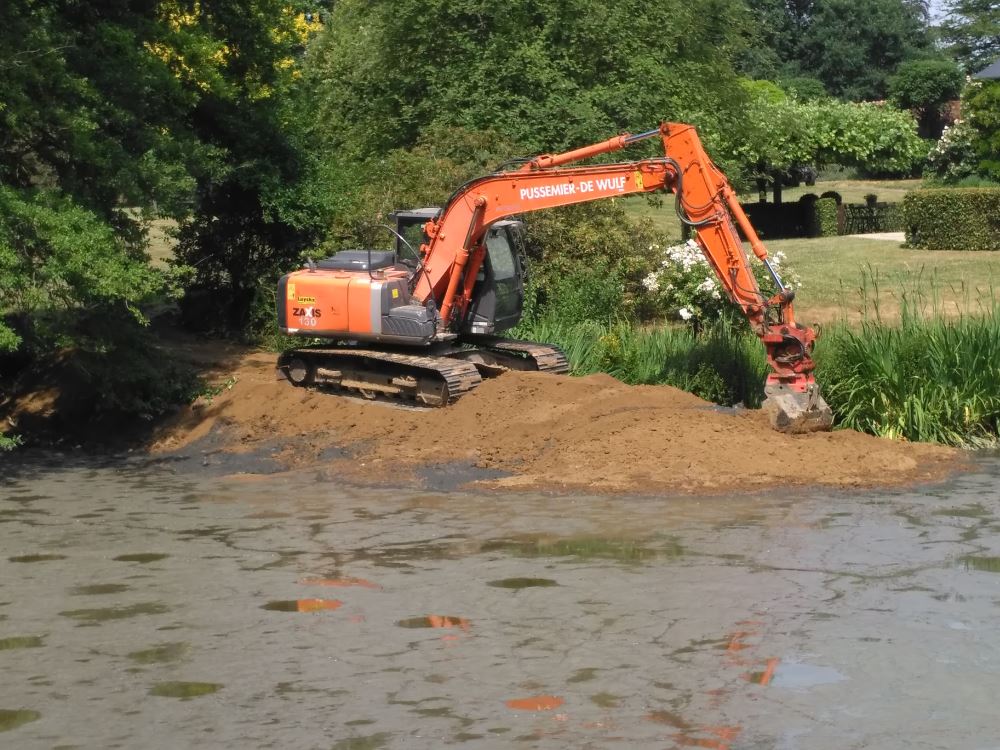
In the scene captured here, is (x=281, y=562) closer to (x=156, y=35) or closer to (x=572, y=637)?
(x=572, y=637)

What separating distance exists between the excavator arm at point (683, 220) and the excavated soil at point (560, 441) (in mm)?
472

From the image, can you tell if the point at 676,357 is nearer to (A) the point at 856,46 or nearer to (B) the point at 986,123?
(B) the point at 986,123

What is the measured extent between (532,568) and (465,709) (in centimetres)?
327

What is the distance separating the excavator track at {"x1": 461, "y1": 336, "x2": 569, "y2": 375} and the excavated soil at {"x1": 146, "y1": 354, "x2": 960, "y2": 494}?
107 centimetres

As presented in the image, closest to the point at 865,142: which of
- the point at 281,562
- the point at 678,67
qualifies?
the point at 678,67

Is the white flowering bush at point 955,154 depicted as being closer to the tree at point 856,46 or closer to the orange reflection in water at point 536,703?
the tree at point 856,46

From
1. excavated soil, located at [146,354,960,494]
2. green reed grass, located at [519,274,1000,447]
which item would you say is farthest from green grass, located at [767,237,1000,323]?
A: excavated soil, located at [146,354,960,494]

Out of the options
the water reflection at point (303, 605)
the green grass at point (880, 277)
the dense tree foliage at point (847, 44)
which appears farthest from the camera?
the dense tree foliage at point (847, 44)

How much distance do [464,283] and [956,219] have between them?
1591 centimetres

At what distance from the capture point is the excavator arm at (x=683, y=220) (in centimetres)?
1490

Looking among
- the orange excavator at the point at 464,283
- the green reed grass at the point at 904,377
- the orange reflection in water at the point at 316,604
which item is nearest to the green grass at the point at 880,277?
the green reed grass at the point at 904,377

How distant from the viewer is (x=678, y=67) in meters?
25.4

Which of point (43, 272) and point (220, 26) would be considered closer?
point (43, 272)

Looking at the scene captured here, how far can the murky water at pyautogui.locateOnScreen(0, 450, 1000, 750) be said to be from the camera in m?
7.61
